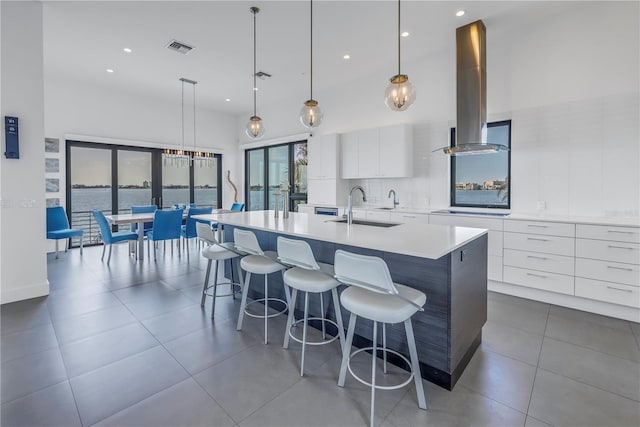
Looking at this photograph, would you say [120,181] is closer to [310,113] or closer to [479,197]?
[310,113]

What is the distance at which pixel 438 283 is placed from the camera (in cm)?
196

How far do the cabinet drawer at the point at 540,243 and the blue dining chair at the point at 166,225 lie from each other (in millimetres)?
4844

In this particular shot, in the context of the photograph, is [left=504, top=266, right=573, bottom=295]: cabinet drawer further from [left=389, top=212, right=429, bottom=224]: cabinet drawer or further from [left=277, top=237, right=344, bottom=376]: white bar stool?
[left=277, top=237, right=344, bottom=376]: white bar stool

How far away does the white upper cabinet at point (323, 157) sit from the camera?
571cm

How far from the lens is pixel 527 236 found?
11.2 feet

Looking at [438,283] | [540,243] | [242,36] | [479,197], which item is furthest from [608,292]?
[242,36]

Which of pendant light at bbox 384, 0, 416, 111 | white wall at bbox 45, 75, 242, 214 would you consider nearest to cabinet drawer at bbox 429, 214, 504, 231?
pendant light at bbox 384, 0, 416, 111

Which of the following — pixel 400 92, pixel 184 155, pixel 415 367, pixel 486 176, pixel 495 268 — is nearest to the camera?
pixel 415 367

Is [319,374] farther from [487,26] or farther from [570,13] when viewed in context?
[570,13]

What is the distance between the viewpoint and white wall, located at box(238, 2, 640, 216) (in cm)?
324

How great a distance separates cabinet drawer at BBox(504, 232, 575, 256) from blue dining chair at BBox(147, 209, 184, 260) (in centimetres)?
484

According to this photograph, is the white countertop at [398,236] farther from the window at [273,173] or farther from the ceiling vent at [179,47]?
the window at [273,173]

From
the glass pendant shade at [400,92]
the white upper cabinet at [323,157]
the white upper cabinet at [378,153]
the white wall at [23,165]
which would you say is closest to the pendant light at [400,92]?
the glass pendant shade at [400,92]

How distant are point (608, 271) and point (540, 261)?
1.77 ft
